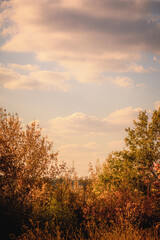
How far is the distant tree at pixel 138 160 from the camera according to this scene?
15102 millimetres

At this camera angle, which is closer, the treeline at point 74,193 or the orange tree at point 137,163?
the treeline at point 74,193

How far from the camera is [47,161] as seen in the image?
13.6 m

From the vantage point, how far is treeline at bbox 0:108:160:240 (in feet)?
32.8

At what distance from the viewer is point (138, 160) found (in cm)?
1593

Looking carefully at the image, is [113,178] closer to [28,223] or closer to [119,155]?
[119,155]

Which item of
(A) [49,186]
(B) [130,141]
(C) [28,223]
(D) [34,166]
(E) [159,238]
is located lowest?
(E) [159,238]

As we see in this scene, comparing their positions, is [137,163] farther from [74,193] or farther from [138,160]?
[74,193]

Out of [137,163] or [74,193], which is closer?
[74,193]

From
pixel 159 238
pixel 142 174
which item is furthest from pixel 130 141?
pixel 159 238

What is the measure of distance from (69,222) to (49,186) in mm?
3108

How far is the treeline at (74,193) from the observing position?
9985 mm

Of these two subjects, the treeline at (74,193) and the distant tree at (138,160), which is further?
the distant tree at (138,160)

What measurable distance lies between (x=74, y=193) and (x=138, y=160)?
15.6ft

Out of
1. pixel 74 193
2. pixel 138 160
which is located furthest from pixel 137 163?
pixel 74 193
